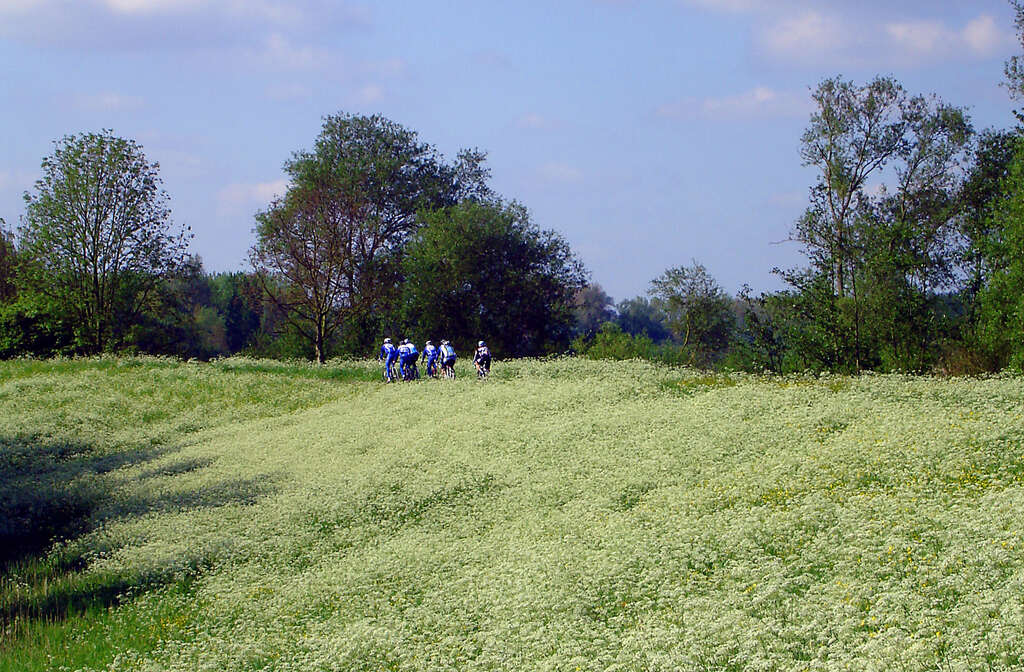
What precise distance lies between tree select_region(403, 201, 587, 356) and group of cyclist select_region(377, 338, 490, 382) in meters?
23.1

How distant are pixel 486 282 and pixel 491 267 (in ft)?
4.38

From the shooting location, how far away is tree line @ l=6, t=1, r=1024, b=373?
49250mm

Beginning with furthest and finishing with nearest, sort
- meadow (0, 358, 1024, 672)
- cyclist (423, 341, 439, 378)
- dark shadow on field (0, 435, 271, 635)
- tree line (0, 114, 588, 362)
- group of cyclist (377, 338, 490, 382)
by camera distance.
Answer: tree line (0, 114, 588, 362), cyclist (423, 341, 439, 378), group of cyclist (377, 338, 490, 382), dark shadow on field (0, 435, 271, 635), meadow (0, 358, 1024, 672)

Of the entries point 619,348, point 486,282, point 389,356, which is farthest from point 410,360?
point 486,282

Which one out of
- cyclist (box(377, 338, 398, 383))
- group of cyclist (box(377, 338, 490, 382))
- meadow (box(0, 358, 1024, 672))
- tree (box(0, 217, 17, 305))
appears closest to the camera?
meadow (box(0, 358, 1024, 672))

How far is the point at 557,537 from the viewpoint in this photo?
16.4 metres

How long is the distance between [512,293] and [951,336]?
107 feet

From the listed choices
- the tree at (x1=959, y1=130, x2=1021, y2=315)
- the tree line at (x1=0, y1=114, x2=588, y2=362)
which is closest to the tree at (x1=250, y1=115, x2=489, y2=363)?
the tree line at (x1=0, y1=114, x2=588, y2=362)

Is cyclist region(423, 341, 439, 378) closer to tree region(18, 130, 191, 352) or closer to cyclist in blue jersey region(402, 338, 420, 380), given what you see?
cyclist in blue jersey region(402, 338, 420, 380)

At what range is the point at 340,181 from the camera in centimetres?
7338

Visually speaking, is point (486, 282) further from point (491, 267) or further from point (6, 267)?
point (6, 267)

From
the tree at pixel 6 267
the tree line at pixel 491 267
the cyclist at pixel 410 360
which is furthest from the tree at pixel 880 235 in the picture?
the tree at pixel 6 267

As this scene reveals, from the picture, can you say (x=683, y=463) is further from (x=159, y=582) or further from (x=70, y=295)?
(x=70, y=295)

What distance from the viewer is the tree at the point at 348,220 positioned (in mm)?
67750
